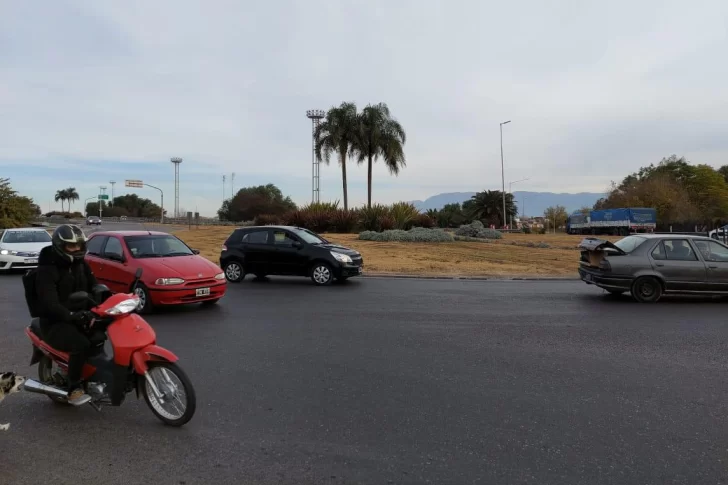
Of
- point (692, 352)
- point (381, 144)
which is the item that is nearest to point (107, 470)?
point (692, 352)

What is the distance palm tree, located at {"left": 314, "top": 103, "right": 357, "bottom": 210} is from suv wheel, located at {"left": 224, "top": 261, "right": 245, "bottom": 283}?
1144 inches

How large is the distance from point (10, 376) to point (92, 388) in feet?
1.97

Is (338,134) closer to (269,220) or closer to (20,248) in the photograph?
(269,220)

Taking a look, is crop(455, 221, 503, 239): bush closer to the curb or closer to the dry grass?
the dry grass

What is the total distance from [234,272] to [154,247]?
14.7ft

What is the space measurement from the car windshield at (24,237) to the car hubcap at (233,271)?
7.59 m

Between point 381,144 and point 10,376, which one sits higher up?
point 381,144

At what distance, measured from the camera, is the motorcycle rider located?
4.24 meters

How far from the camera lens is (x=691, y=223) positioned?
6144cm

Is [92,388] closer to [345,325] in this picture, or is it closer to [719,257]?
[345,325]

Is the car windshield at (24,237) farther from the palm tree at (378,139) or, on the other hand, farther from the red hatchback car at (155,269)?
the palm tree at (378,139)

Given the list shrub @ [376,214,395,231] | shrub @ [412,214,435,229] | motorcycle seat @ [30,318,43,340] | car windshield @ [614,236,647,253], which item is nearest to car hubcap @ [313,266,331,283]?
car windshield @ [614,236,647,253]

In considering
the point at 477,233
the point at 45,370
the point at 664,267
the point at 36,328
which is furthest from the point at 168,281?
the point at 477,233

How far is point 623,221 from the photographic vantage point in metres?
57.5
